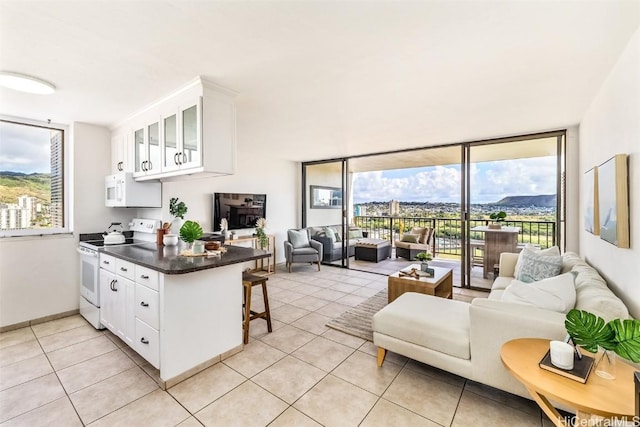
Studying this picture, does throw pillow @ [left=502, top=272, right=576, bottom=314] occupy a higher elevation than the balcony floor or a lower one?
higher

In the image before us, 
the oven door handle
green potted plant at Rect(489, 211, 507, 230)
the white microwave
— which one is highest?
the white microwave

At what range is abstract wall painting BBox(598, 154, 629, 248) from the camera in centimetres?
178

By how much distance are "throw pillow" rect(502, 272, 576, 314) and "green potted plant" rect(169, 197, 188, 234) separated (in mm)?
3553

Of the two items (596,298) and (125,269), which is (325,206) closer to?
(125,269)

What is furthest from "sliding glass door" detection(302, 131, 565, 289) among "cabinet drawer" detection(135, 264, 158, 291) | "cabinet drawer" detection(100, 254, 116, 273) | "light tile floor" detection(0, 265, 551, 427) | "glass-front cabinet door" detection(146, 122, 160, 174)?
"cabinet drawer" detection(135, 264, 158, 291)

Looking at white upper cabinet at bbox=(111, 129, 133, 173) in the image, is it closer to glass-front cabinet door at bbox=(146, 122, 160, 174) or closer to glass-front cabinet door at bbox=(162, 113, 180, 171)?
glass-front cabinet door at bbox=(146, 122, 160, 174)

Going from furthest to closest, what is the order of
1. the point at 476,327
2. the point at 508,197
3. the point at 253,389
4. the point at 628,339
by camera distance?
the point at 508,197
the point at 253,389
the point at 476,327
the point at 628,339

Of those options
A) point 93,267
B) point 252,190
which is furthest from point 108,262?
point 252,190

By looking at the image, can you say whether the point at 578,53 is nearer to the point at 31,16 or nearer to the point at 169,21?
the point at 169,21

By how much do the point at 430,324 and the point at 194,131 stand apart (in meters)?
2.55

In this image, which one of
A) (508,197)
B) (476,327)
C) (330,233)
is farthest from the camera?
(330,233)

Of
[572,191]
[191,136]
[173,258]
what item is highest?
[191,136]

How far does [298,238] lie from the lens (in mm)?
5852

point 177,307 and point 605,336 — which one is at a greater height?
point 605,336
